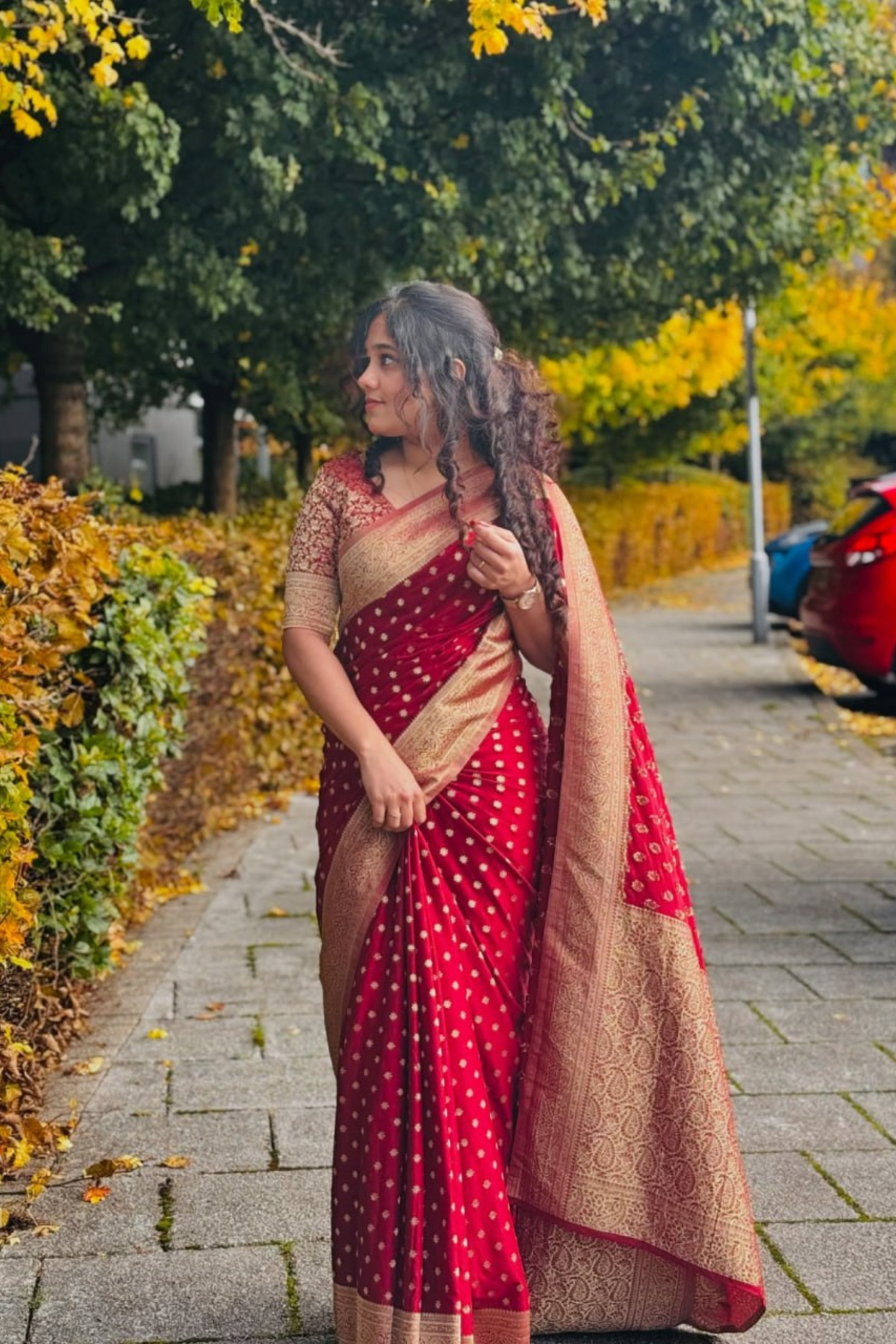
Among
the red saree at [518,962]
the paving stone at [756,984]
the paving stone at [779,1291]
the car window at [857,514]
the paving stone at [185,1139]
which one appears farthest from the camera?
the car window at [857,514]

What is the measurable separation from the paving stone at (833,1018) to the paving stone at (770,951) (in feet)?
1.50

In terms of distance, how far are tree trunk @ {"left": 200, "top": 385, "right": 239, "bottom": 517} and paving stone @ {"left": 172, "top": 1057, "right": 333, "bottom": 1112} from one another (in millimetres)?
10888

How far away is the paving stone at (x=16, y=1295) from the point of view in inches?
132

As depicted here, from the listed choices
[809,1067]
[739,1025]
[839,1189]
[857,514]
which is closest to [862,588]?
[857,514]

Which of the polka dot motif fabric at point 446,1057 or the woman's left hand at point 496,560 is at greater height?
the woman's left hand at point 496,560

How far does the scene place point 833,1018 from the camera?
5.51 meters

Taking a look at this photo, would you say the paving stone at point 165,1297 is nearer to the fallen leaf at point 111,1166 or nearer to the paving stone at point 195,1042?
the fallen leaf at point 111,1166

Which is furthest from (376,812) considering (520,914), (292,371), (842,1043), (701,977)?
(292,371)

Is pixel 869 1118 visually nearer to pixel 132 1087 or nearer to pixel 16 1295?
pixel 132 1087

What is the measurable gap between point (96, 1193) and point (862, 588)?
887 centimetres

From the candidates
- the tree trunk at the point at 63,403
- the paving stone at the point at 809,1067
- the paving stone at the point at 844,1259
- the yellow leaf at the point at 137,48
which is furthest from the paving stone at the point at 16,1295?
the tree trunk at the point at 63,403

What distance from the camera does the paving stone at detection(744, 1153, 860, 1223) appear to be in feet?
13.0

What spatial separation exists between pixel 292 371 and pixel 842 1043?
9492 millimetres

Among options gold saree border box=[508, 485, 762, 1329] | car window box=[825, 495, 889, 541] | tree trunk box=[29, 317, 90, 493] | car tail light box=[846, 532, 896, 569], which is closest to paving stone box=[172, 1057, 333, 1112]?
gold saree border box=[508, 485, 762, 1329]
